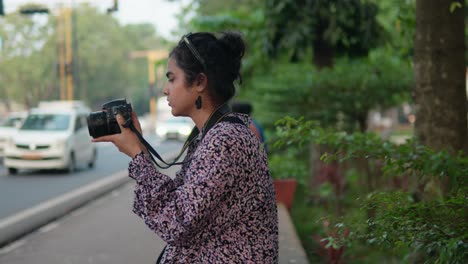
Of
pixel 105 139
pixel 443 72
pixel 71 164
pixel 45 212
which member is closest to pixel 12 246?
pixel 45 212

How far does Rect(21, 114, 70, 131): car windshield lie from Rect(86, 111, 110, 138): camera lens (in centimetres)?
1780

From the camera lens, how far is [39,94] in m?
74.6

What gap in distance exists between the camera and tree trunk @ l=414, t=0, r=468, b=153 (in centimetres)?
514

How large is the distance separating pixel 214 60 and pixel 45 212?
9.13 metres

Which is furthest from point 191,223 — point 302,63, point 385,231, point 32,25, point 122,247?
point 32,25

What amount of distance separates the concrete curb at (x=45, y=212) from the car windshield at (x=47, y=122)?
4505mm

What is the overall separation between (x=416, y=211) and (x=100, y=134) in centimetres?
140

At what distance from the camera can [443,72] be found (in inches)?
205

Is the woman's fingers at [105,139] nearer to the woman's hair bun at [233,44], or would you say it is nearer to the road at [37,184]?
the woman's hair bun at [233,44]

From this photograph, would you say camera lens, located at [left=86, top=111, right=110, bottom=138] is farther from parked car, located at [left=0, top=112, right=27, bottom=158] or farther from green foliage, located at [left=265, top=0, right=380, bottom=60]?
parked car, located at [left=0, top=112, right=27, bottom=158]

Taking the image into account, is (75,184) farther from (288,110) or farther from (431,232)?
(431,232)

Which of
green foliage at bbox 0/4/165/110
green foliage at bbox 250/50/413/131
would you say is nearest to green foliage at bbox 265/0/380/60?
green foliage at bbox 250/50/413/131

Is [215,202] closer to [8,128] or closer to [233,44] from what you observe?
[233,44]

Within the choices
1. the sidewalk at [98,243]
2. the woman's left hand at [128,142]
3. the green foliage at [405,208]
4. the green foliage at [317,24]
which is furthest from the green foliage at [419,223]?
the green foliage at [317,24]
